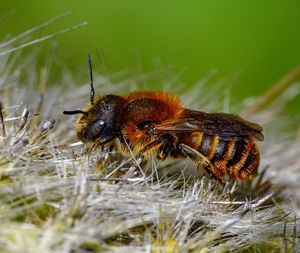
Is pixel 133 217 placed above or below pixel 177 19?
below

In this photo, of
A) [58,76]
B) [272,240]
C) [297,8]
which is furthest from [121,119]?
[297,8]

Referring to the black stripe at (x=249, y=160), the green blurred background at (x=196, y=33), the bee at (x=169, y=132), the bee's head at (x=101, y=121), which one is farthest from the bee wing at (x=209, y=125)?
the green blurred background at (x=196, y=33)

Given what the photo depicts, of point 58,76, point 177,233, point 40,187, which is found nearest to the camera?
point 40,187

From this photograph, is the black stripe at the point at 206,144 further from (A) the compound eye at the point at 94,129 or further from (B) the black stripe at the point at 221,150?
(A) the compound eye at the point at 94,129

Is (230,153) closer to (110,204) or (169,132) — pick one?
(169,132)

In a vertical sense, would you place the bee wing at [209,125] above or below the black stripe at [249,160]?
above

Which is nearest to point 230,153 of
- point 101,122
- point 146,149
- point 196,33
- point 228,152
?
point 228,152

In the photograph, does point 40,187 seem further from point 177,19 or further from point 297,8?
point 297,8
